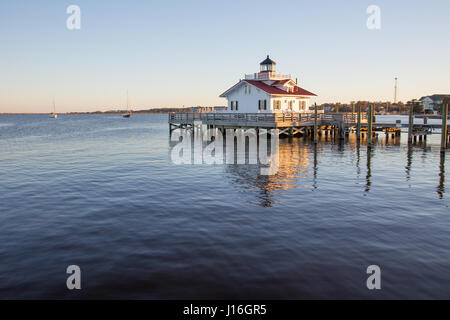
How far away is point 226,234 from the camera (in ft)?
32.9

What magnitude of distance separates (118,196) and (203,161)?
33.2ft

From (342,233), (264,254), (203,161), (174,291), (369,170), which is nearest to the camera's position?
(174,291)

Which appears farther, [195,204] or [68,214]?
[195,204]

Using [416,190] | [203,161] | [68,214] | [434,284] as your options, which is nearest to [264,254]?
[434,284]

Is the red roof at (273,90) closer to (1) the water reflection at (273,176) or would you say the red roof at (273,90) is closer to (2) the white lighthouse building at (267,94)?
(2) the white lighthouse building at (267,94)

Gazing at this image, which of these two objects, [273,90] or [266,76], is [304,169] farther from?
[266,76]

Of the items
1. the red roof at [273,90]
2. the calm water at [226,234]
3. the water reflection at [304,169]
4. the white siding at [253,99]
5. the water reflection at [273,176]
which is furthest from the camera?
the red roof at [273,90]

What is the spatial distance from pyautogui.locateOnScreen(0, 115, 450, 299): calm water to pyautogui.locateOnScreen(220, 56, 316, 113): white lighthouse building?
26.5 metres

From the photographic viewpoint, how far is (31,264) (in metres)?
8.18

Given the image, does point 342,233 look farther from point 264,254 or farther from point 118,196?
point 118,196

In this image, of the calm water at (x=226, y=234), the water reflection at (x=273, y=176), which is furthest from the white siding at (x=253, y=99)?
the calm water at (x=226, y=234)

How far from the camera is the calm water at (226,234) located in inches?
283

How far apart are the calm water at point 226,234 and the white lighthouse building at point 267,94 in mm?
26482

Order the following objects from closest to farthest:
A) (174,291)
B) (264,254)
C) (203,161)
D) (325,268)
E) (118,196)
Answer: (174,291)
(325,268)
(264,254)
(118,196)
(203,161)
